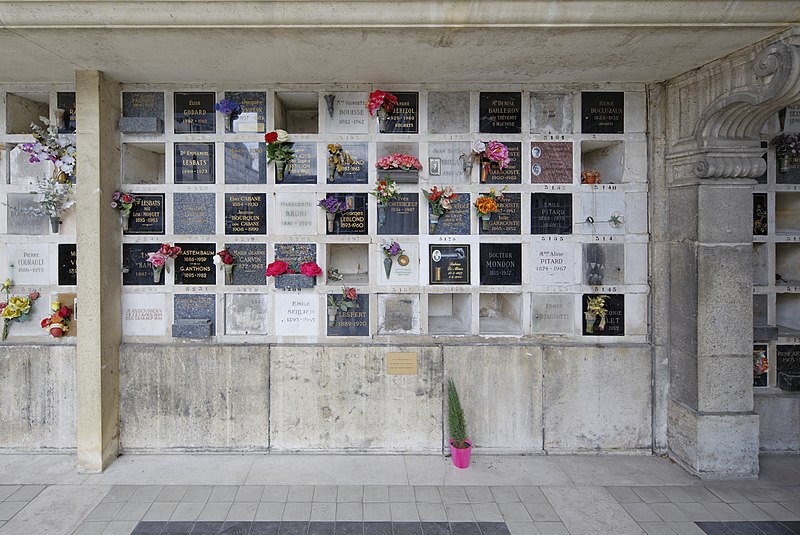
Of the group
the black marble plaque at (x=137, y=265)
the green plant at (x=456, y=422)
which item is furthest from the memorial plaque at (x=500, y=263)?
the black marble plaque at (x=137, y=265)

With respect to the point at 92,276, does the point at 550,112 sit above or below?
above

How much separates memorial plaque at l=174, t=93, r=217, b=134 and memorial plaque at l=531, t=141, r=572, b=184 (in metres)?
3.25

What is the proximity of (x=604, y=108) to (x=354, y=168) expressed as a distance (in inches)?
102

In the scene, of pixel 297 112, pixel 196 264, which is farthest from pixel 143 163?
pixel 297 112

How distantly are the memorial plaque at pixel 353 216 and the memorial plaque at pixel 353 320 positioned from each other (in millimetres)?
655

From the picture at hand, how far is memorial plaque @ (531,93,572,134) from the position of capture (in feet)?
13.7

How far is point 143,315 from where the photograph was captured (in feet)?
13.5

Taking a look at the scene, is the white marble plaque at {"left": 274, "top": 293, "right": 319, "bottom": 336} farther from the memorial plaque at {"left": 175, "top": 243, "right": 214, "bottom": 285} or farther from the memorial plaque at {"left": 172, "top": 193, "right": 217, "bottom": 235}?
the memorial plaque at {"left": 172, "top": 193, "right": 217, "bottom": 235}

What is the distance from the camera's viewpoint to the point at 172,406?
160 inches

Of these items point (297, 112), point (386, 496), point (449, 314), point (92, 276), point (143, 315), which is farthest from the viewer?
point (449, 314)

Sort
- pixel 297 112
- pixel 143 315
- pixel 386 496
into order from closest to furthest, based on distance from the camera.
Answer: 1. pixel 386 496
2. pixel 143 315
3. pixel 297 112

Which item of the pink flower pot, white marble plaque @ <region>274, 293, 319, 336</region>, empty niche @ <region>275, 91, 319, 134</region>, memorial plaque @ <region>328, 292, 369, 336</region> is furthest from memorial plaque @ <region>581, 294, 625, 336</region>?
empty niche @ <region>275, 91, 319, 134</region>

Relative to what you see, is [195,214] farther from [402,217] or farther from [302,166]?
[402,217]

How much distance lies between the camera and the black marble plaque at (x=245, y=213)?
13.6 ft
